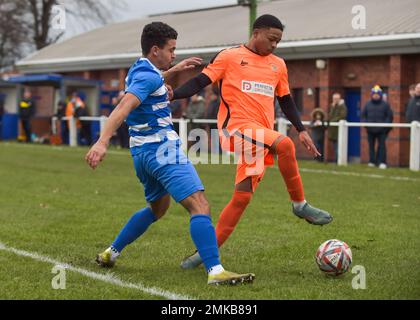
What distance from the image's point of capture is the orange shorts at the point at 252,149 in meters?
6.47

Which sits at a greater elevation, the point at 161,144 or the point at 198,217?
the point at 161,144

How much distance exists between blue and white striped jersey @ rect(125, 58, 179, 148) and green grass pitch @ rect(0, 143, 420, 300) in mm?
1117

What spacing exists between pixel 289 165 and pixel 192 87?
3.54 feet

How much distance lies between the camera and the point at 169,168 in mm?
5793

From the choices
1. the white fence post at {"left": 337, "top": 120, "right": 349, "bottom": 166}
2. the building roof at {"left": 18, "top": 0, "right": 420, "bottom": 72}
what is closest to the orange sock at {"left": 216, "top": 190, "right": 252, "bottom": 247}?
the white fence post at {"left": 337, "top": 120, "right": 349, "bottom": 166}

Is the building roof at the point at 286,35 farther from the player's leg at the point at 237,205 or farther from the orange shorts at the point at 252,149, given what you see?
the player's leg at the point at 237,205

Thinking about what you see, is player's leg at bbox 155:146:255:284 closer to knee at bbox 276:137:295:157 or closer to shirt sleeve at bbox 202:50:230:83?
knee at bbox 276:137:295:157

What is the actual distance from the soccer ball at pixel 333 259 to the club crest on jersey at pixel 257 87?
4.84 feet

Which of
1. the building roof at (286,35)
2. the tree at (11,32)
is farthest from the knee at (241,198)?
the tree at (11,32)

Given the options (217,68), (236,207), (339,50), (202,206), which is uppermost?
(339,50)

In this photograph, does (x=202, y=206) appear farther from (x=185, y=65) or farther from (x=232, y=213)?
(x=185, y=65)

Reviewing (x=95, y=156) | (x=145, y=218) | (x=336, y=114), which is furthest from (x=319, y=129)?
(x=95, y=156)

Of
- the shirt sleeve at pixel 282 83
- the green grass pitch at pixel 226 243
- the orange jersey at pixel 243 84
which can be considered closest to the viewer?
the green grass pitch at pixel 226 243

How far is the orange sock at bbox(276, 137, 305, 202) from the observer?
6449 millimetres
